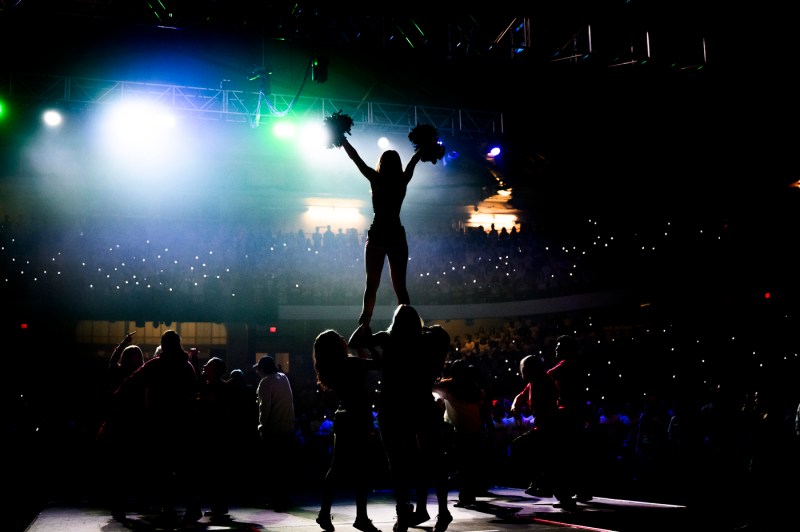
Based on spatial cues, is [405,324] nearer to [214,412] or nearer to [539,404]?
[539,404]

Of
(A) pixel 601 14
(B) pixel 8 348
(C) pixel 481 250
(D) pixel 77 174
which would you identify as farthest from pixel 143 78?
(A) pixel 601 14

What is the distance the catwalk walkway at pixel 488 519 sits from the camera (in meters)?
Answer: 5.13

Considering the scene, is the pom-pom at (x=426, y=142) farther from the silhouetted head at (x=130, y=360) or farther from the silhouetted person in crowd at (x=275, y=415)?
the silhouetted head at (x=130, y=360)

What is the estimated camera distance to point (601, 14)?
946 centimetres

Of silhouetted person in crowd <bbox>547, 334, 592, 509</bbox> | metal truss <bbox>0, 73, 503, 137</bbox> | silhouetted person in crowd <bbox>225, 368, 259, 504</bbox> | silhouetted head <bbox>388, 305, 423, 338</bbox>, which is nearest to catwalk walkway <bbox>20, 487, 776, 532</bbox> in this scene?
silhouetted person in crowd <bbox>547, 334, 592, 509</bbox>

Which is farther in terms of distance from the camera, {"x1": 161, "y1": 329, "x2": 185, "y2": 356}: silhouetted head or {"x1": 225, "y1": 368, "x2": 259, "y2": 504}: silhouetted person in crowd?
{"x1": 225, "y1": 368, "x2": 259, "y2": 504}: silhouetted person in crowd

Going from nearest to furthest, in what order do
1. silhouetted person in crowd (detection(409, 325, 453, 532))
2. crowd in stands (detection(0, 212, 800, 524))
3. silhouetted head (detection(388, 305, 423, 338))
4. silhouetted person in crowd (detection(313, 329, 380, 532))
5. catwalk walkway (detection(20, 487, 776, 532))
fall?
silhouetted head (detection(388, 305, 423, 338)) < silhouetted person in crowd (detection(409, 325, 453, 532)) < silhouetted person in crowd (detection(313, 329, 380, 532)) < catwalk walkway (detection(20, 487, 776, 532)) < crowd in stands (detection(0, 212, 800, 524))

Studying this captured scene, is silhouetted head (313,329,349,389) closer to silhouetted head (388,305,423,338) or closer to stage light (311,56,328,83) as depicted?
silhouetted head (388,305,423,338)

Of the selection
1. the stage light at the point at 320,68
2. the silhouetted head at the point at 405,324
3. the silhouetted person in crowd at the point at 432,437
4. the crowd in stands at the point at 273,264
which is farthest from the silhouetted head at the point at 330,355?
the crowd in stands at the point at 273,264

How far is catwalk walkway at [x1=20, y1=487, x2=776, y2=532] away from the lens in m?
5.13

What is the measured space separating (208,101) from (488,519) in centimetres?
1033

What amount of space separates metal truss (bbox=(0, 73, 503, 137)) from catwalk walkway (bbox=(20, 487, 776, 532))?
7918 millimetres

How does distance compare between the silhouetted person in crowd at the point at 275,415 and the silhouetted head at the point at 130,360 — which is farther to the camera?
the silhouetted person in crowd at the point at 275,415

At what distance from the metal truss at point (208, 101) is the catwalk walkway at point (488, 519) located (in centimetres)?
792
